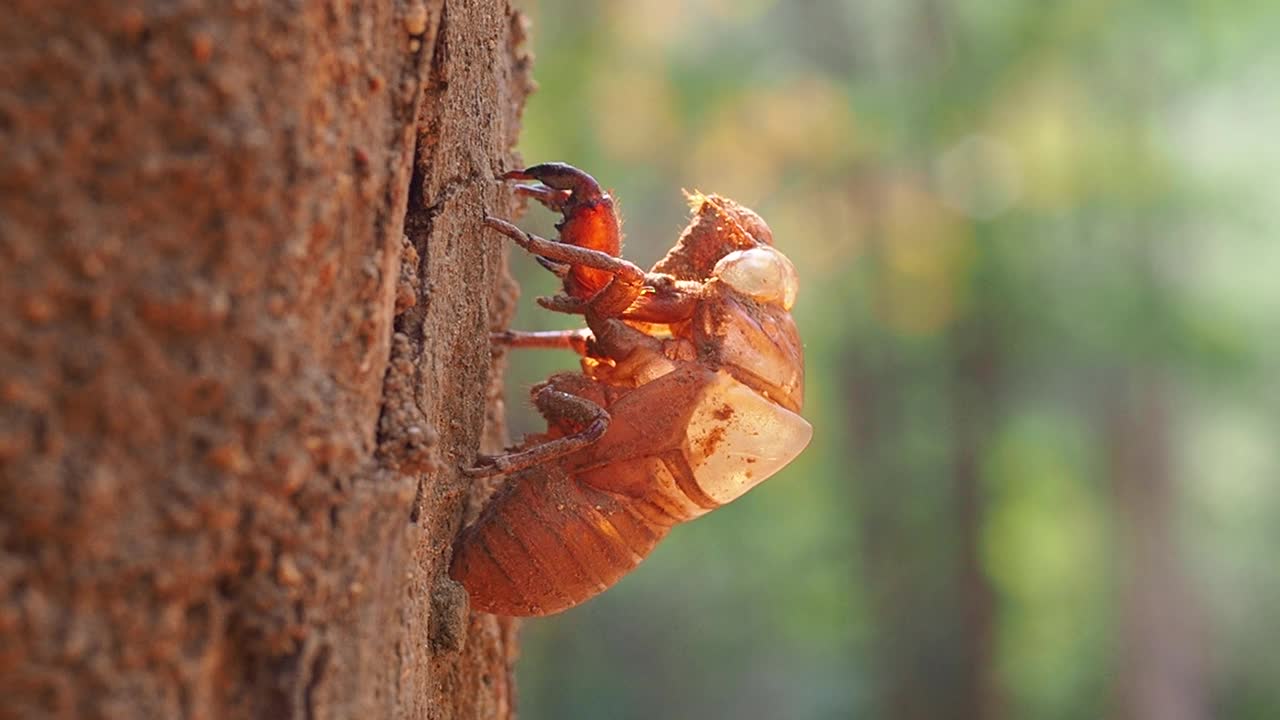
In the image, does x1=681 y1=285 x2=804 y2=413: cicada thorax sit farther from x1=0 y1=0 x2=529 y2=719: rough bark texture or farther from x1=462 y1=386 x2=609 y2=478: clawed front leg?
x1=0 y1=0 x2=529 y2=719: rough bark texture

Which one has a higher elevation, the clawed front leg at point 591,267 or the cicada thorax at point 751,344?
the clawed front leg at point 591,267

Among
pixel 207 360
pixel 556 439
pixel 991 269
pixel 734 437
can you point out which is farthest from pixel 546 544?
pixel 991 269

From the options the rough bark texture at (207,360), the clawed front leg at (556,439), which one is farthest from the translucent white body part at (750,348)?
the rough bark texture at (207,360)

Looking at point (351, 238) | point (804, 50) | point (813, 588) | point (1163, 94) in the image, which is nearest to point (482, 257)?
point (351, 238)

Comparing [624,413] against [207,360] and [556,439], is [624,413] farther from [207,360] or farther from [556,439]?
[207,360]

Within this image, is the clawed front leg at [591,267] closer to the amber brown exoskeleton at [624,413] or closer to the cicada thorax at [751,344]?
the amber brown exoskeleton at [624,413]

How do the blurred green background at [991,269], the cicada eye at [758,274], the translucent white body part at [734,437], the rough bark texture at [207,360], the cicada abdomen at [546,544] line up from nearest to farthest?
the rough bark texture at [207,360] → the cicada abdomen at [546,544] → the translucent white body part at [734,437] → the cicada eye at [758,274] → the blurred green background at [991,269]
